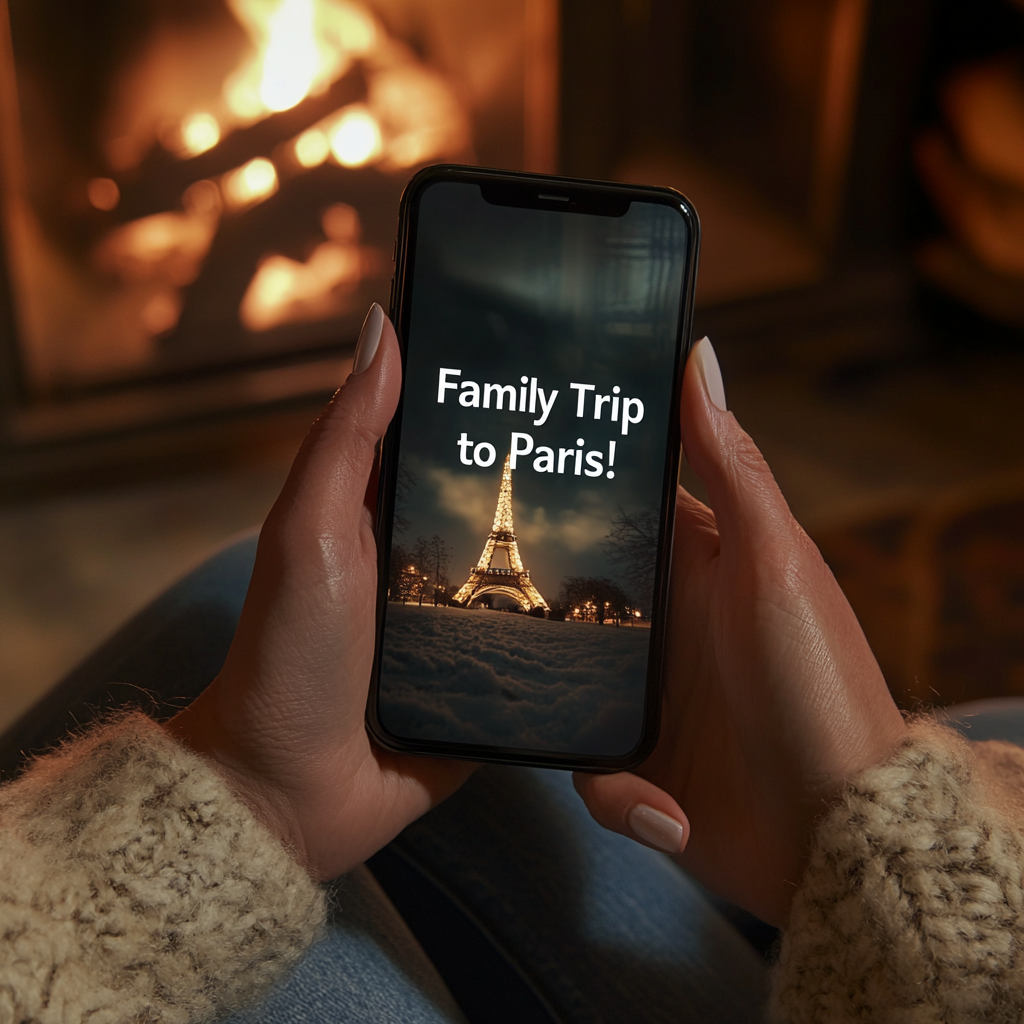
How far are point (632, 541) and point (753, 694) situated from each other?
0.11 m

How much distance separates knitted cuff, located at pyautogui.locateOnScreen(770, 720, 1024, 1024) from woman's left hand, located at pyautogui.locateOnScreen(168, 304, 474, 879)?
0.85ft

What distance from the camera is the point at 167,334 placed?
1.40 m

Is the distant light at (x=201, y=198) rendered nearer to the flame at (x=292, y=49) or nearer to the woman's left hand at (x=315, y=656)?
the flame at (x=292, y=49)

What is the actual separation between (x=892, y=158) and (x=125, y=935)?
1999mm

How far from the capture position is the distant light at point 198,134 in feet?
4.17

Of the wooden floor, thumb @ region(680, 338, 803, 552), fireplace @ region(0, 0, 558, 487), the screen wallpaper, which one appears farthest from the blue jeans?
fireplace @ region(0, 0, 558, 487)

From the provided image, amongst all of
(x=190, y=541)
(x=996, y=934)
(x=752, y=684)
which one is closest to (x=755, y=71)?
(x=190, y=541)

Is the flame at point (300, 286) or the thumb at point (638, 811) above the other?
the flame at point (300, 286)

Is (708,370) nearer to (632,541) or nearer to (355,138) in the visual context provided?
(632,541)

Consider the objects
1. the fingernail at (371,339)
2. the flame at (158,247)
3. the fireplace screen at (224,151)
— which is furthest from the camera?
the flame at (158,247)

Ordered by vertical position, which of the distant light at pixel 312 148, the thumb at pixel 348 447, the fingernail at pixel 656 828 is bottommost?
the fingernail at pixel 656 828

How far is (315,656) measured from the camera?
17.9 inches

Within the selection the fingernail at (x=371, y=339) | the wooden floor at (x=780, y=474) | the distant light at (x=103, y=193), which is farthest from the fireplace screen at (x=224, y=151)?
the fingernail at (x=371, y=339)

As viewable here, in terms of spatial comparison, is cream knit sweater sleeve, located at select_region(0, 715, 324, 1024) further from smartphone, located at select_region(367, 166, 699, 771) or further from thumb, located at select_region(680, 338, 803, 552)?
thumb, located at select_region(680, 338, 803, 552)
